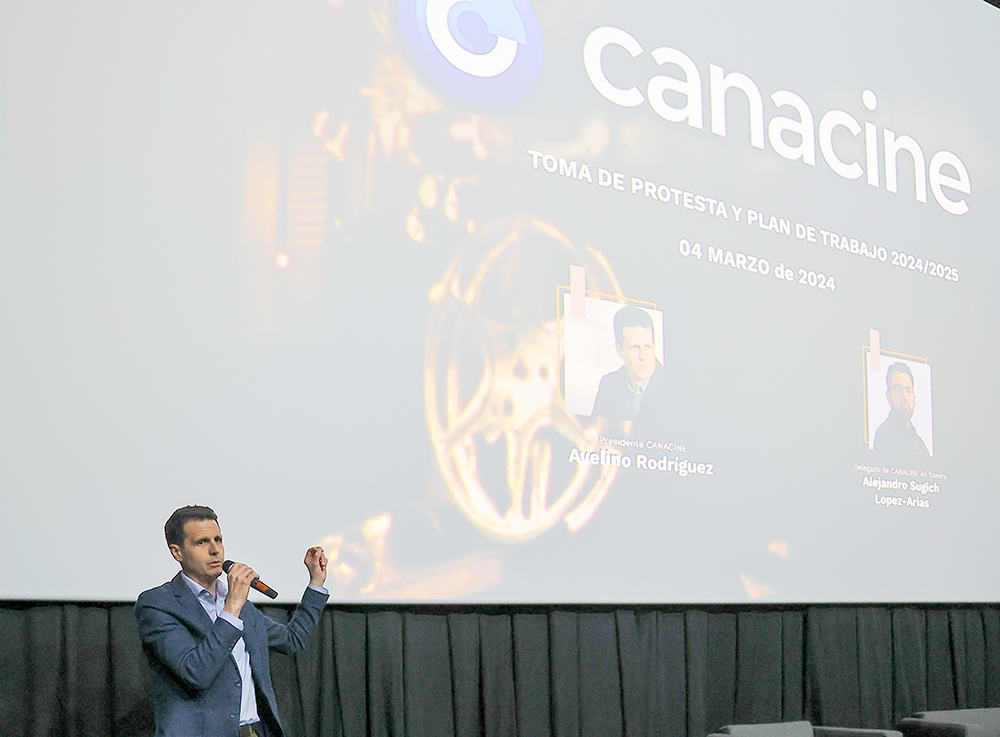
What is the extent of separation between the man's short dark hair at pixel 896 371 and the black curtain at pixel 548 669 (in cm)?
105

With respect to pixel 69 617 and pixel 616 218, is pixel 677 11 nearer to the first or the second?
pixel 616 218

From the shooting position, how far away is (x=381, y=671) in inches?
181

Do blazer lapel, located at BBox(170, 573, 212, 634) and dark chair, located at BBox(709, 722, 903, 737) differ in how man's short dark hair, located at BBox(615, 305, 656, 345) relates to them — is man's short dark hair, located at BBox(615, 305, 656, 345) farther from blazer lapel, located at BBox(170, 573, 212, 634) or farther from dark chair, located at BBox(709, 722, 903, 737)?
blazer lapel, located at BBox(170, 573, 212, 634)

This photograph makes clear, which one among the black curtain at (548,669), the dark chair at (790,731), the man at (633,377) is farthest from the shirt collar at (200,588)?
the dark chair at (790,731)

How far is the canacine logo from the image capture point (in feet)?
16.0

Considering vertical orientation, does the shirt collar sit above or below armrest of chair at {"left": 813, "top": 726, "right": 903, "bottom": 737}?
above

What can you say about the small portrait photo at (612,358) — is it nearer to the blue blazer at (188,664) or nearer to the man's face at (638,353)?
the man's face at (638,353)

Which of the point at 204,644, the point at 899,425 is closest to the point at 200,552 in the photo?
the point at 204,644

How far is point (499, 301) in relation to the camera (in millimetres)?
4883

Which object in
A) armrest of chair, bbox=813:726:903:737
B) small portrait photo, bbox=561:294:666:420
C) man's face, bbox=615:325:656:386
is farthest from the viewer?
armrest of chair, bbox=813:726:903:737

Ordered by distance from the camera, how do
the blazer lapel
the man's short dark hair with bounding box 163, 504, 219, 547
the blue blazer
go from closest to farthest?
the blue blazer → the blazer lapel → the man's short dark hair with bounding box 163, 504, 219, 547

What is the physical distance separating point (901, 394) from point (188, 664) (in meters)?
4.02

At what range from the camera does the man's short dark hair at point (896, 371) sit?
245 inches

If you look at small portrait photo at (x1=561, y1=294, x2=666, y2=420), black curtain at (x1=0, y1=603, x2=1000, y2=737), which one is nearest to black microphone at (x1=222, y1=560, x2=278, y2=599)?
black curtain at (x1=0, y1=603, x2=1000, y2=737)
